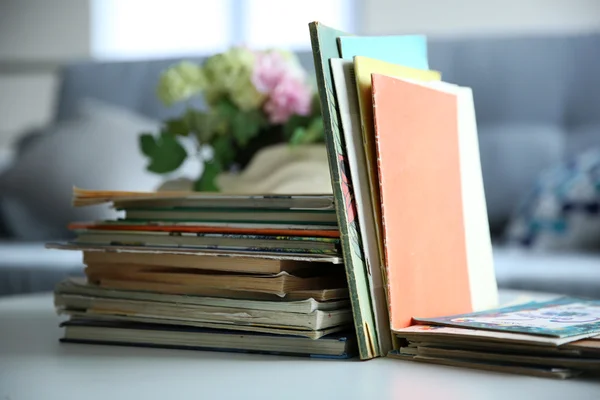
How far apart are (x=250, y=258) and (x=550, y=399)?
25 cm

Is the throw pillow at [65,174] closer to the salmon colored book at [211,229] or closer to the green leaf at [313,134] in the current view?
the green leaf at [313,134]

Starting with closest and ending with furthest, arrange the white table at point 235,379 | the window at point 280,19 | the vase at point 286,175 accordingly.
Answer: the white table at point 235,379, the vase at point 286,175, the window at point 280,19

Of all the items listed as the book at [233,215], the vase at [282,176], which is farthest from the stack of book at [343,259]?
the vase at [282,176]

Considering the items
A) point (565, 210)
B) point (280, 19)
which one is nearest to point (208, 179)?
point (565, 210)

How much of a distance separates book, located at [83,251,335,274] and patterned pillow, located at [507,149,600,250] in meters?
1.28

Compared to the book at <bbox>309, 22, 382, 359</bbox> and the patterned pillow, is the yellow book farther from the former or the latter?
the patterned pillow

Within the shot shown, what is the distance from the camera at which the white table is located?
1.65 feet

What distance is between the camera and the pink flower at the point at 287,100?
124 cm

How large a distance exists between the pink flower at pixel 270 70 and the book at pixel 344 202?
0.66 m

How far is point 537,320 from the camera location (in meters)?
0.60

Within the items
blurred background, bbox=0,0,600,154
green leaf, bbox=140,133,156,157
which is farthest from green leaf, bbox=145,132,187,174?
blurred background, bbox=0,0,600,154

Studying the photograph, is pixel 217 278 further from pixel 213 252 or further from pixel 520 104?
pixel 520 104

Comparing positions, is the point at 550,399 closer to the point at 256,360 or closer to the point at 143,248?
the point at 256,360

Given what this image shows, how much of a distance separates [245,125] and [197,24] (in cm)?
334
